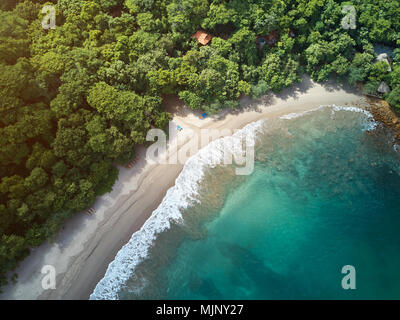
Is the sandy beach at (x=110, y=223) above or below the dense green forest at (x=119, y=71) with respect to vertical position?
below

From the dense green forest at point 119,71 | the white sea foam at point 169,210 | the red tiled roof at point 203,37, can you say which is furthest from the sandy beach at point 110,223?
the red tiled roof at point 203,37

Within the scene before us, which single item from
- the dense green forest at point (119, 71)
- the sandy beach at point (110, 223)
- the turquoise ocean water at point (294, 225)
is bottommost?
the turquoise ocean water at point (294, 225)

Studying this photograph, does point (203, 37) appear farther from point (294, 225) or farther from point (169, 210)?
point (294, 225)

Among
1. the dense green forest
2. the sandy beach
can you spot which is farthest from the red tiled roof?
the sandy beach

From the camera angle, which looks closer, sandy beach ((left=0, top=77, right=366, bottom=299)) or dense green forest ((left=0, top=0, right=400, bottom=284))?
dense green forest ((left=0, top=0, right=400, bottom=284))

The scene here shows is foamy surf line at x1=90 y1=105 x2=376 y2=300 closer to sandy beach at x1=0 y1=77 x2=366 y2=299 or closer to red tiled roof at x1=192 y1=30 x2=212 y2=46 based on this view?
sandy beach at x1=0 y1=77 x2=366 y2=299

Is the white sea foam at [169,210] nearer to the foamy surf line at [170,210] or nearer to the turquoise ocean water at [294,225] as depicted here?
the foamy surf line at [170,210]
